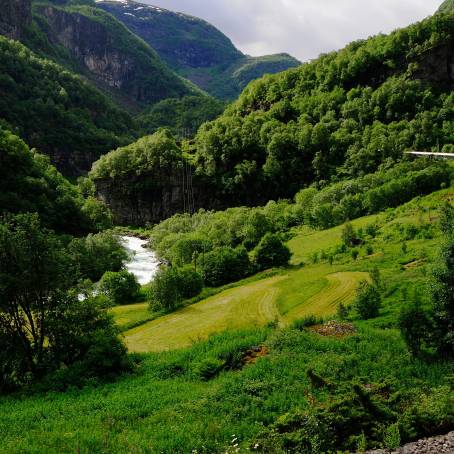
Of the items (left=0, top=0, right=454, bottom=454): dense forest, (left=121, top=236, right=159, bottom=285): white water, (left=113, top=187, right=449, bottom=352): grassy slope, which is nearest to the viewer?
(left=0, top=0, right=454, bottom=454): dense forest

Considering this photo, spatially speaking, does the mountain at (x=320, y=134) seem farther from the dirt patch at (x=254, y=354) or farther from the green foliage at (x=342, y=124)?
the dirt patch at (x=254, y=354)

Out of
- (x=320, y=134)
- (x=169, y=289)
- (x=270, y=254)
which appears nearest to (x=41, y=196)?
(x=169, y=289)

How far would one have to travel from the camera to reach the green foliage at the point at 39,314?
32.6m

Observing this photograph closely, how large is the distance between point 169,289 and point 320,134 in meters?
84.4

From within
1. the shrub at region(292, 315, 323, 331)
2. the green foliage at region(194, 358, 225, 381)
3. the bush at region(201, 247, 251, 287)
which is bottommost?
the green foliage at region(194, 358, 225, 381)

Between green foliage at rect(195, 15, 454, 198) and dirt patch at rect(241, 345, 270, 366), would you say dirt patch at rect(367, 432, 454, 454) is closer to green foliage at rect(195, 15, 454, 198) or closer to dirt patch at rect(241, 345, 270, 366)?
dirt patch at rect(241, 345, 270, 366)

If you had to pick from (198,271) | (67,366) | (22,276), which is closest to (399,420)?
(67,366)

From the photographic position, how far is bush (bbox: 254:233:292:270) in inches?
2717

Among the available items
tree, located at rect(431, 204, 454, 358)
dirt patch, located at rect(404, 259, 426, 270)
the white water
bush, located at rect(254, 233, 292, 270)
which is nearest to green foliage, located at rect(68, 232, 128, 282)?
the white water

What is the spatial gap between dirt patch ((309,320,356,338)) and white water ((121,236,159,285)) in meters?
46.9

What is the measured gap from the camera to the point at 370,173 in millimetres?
114062

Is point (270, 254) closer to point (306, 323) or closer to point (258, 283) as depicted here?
point (258, 283)

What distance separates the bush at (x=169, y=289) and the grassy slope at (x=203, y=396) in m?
20.1

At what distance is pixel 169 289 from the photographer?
190ft
